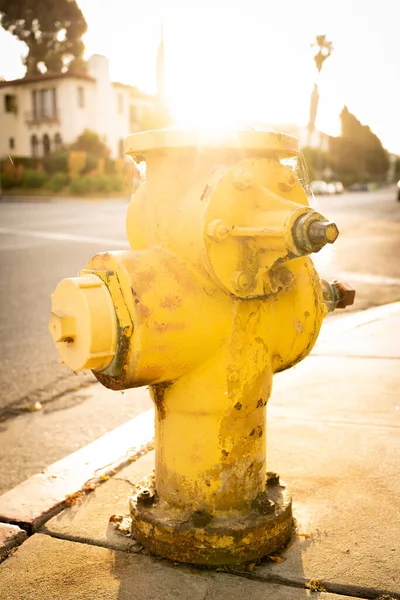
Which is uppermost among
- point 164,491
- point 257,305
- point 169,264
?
point 169,264

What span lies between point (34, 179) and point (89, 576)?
3822 centimetres

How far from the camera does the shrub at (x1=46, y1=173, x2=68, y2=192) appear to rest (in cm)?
3631

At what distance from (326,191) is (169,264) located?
150 ft

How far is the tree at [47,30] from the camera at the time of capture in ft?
166

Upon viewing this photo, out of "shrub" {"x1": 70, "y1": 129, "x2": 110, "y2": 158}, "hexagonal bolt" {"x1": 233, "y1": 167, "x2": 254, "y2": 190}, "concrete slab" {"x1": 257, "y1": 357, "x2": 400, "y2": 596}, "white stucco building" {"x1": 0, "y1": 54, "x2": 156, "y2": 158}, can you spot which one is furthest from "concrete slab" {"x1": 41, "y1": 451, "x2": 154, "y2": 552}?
"white stucco building" {"x1": 0, "y1": 54, "x2": 156, "y2": 158}

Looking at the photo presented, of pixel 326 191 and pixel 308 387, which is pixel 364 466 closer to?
pixel 308 387

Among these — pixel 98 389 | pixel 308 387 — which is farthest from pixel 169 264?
pixel 98 389

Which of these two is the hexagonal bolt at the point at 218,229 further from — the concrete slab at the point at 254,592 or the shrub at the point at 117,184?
the shrub at the point at 117,184

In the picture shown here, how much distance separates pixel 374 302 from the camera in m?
6.30

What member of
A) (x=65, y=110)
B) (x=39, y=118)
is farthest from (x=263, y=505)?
(x=39, y=118)

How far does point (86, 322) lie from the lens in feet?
5.64

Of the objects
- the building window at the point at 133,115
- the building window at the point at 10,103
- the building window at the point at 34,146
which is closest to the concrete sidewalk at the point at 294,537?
the building window at the point at 34,146

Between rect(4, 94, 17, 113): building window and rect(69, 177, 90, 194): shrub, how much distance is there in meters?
16.1

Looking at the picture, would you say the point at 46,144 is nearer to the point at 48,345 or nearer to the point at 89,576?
the point at 48,345
